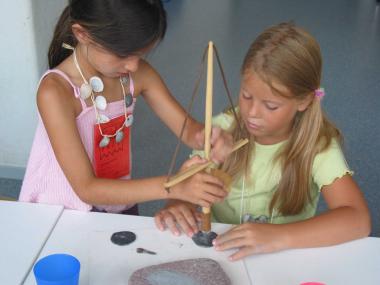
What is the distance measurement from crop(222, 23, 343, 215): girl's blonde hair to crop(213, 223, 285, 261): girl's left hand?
0.25m

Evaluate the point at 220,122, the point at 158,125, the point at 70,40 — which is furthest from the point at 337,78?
the point at 70,40

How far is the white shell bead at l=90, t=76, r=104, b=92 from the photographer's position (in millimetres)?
1153

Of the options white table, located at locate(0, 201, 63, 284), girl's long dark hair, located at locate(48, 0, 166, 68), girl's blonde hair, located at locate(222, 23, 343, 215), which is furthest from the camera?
girl's blonde hair, located at locate(222, 23, 343, 215)

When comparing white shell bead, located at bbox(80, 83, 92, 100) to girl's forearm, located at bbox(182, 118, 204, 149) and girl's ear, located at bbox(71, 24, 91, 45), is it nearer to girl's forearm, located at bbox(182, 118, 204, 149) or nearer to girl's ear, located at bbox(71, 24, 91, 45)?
girl's ear, located at bbox(71, 24, 91, 45)

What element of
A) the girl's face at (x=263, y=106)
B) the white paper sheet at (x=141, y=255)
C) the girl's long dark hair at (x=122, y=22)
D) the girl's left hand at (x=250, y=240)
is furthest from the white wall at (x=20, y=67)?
the girl's left hand at (x=250, y=240)

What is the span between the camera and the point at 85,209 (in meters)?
1.10

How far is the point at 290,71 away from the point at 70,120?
1.60ft

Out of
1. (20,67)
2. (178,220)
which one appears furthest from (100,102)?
(20,67)

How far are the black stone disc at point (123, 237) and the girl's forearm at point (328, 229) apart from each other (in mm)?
292

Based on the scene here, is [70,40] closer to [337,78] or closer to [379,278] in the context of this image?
[379,278]

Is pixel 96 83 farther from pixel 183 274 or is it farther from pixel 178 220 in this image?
pixel 183 274

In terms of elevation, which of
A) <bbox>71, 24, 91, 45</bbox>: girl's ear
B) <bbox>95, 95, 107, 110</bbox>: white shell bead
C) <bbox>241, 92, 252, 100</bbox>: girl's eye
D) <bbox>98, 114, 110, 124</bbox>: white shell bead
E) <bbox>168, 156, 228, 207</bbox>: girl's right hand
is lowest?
<bbox>168, 156, 228, 207</bbox>: girl's right hand

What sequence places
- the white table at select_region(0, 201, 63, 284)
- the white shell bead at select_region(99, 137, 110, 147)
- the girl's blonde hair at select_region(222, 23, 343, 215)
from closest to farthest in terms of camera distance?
the white table at select_region(0, 201, 63, 284) < the girl's blonde hair at select_region(222, 23, 343, 215) < the white shell bead at select_region(99, 137, 110, 147)

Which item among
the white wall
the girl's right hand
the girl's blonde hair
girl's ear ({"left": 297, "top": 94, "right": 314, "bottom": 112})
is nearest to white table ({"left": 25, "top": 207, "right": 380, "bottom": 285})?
the girl's right hand
